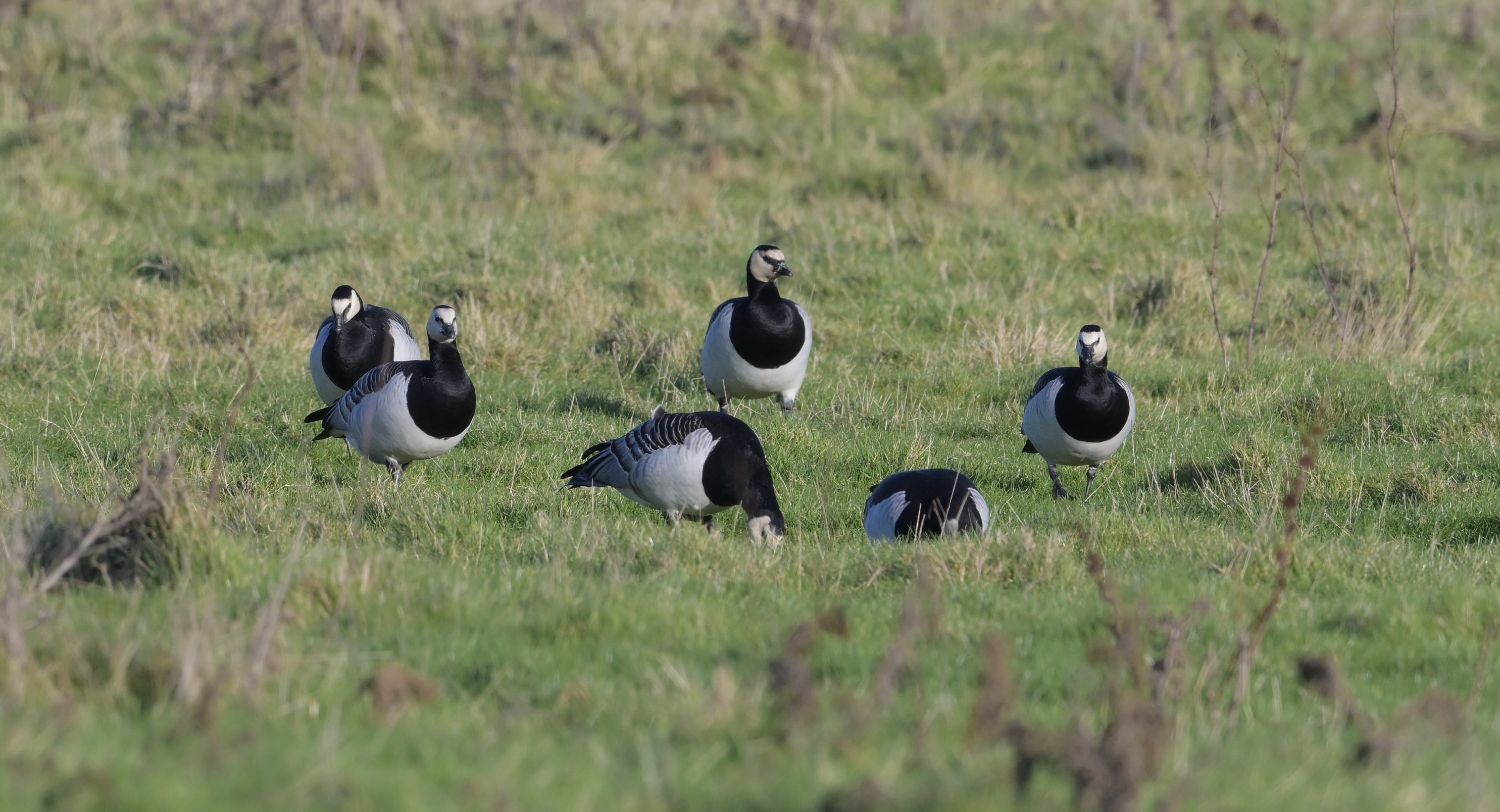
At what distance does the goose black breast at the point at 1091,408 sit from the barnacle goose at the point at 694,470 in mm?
1717

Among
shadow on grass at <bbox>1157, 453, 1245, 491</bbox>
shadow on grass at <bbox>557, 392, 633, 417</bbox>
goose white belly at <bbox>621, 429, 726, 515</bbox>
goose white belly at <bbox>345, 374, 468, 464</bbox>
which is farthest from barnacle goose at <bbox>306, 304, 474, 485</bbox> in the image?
shadow on grass at <bbox>1157, 453, 1245, 491</bbox>

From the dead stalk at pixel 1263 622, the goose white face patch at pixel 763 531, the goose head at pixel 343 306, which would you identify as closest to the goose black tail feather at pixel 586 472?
the goose white face patch at pixel 763 531

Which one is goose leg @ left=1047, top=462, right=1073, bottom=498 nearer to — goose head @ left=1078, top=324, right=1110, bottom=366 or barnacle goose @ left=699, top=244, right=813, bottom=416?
goose head @ left=1078, top=324, right=1110, bottom=366

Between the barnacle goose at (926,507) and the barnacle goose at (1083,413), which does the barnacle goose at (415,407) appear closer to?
the barnacle goose at (926,507)

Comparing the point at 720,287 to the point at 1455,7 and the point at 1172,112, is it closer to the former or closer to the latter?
the point at 1172,112

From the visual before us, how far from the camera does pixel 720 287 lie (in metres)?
12.5

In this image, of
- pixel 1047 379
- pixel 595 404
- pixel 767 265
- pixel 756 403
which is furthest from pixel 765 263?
pixel 1047 379

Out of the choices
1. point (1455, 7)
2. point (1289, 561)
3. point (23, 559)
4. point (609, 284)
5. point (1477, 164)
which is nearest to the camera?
point (23, 559)

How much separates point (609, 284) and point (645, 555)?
6.32 metres

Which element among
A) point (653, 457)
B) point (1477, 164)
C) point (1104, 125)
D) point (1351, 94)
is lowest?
point (653, 457)

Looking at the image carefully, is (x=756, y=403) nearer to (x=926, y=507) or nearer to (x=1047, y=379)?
(x=1047, y=379)

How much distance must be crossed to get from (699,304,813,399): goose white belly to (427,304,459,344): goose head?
198cm

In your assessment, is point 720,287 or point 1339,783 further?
point 720,287

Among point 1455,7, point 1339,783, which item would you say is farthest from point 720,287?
point 1455,7
